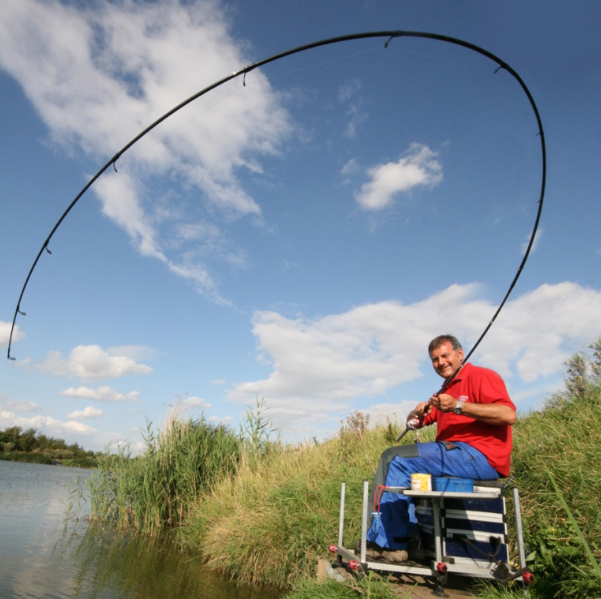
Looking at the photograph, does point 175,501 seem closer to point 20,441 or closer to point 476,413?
point 476,413

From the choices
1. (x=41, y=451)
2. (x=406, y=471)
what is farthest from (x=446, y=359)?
(x=41, y=451)

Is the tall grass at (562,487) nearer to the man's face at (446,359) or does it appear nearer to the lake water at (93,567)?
the man's face at (446,359)

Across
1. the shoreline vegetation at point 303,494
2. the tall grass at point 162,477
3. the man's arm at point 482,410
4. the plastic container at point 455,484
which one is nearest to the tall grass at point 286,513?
the shoreline vegetation at point 303,494

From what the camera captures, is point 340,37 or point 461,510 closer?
point 461,510

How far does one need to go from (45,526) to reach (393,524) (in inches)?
391

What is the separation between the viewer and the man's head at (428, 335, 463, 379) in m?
4.25

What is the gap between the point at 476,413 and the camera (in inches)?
141

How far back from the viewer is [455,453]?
3.74 metres

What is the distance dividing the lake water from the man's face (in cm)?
464

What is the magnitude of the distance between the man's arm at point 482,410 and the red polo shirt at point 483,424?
0.26 feet

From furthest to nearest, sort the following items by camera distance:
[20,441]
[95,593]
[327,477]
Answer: [20,441], [327,477], [95,593]

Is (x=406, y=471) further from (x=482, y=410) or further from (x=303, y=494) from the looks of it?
(x=303, y=494)

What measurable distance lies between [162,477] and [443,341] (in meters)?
8.40

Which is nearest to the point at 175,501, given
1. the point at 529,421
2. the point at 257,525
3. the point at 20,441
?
the point at 257,525
